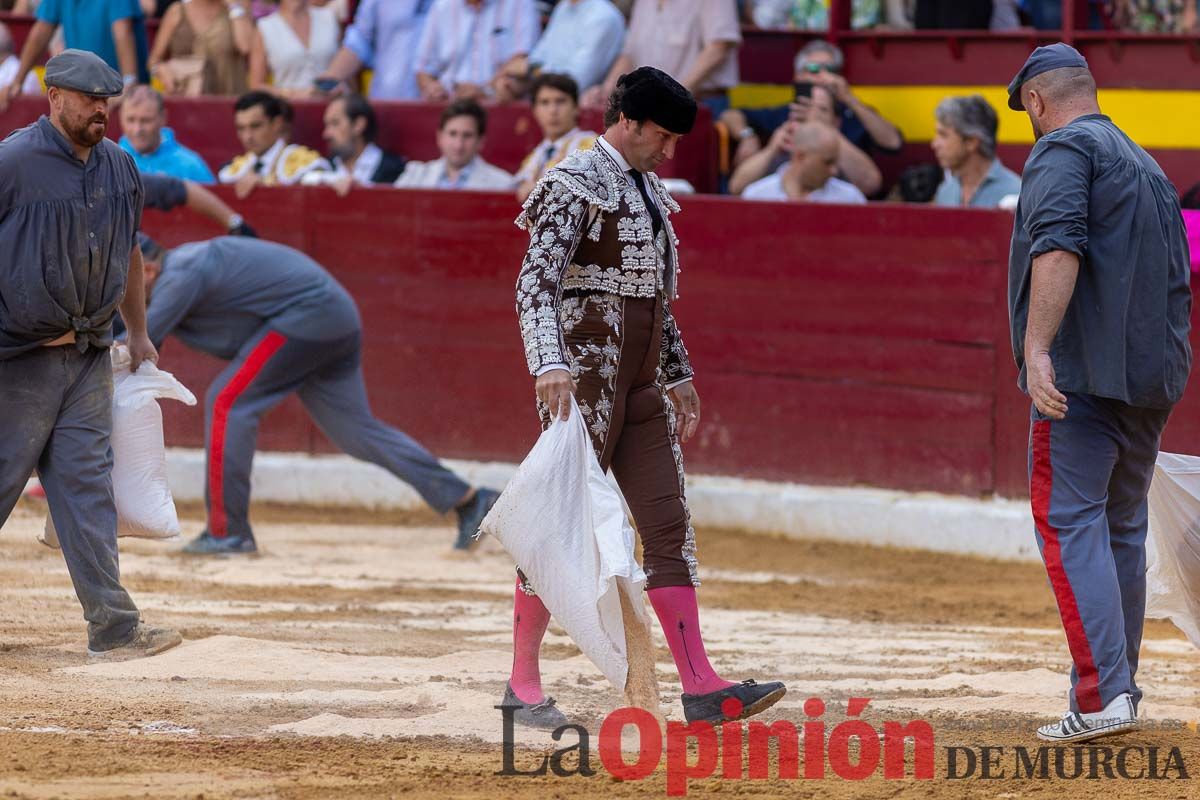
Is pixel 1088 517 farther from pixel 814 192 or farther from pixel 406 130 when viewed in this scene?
pixel 406 130

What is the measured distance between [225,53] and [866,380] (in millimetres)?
4756

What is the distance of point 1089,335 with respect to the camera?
4848 millimetres

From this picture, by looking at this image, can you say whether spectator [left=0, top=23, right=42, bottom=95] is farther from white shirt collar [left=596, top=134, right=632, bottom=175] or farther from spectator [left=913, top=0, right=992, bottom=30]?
white shirt collar [left=596, top=134, right=632, bottom=175]

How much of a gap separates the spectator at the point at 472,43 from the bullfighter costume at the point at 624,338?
5504mm

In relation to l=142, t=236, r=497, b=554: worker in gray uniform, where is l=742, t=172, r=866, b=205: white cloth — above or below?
above

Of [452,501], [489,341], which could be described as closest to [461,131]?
[489,341]

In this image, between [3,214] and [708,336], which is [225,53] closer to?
[708,336]

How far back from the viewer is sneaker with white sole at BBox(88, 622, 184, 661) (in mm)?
5773

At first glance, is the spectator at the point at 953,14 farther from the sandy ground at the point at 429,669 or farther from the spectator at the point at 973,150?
the sandy ground at the point at 429,669

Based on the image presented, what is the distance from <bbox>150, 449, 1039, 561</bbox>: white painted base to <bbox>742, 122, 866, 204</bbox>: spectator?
1.40 m

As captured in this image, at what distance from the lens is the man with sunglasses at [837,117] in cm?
940

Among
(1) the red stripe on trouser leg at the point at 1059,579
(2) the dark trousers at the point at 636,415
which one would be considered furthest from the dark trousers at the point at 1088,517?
(2) the dark trousers at the point at 636,415

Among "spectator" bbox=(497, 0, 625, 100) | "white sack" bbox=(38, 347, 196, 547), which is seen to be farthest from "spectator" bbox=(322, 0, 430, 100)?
"white sack" bbox=(38, 347, 196, 547)

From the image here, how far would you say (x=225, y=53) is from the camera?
11.4 meters
